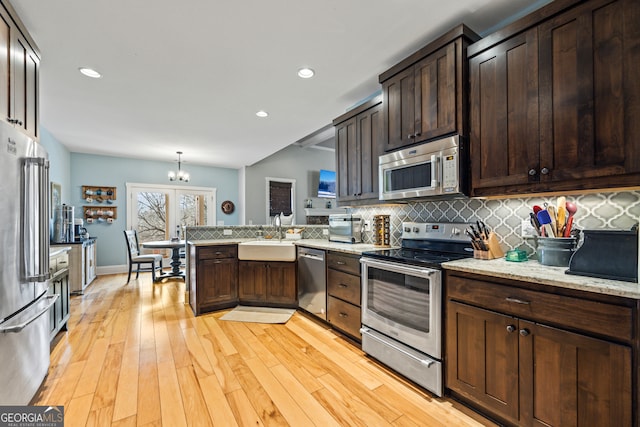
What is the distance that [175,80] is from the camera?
2.75m

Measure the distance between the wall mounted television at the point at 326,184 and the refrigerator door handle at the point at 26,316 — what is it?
19.2 ft

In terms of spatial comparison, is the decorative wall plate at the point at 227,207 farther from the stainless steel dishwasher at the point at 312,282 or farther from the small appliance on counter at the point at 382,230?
the small appliance on counter at the point at 382,230

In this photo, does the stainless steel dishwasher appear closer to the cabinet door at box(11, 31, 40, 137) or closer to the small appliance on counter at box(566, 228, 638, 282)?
the small appliance on counter at box(566, 228, 638, 282)

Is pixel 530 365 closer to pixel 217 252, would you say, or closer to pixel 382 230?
pixel 382 230

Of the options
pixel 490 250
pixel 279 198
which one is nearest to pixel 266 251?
pixel 490 250

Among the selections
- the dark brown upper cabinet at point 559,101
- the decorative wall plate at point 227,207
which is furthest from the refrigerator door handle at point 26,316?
the decorative wall plate at point 227,207

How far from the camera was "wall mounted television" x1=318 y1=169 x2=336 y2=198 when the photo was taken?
7367 mm

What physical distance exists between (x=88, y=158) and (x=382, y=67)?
636 cm

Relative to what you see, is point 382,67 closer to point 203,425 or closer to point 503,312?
point 503,312

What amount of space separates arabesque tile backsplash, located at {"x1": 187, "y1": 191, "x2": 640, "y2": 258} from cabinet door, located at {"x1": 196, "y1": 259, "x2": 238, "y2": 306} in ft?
5.79

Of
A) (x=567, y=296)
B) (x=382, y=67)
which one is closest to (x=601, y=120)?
(x=567, y=296)

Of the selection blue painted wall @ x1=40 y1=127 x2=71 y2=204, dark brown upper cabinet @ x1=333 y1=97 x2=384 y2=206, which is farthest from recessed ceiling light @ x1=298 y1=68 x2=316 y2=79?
blue painted wall @ x1=40 y1=127 x2=71 y2=204

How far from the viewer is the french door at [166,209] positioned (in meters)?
6.28

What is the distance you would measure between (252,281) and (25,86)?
2.68 meters
